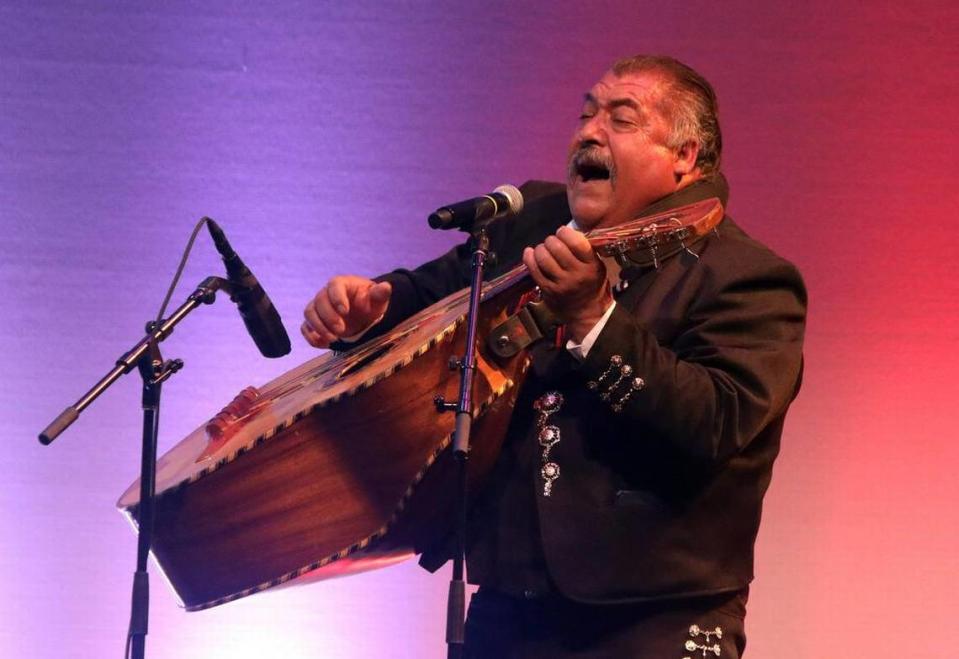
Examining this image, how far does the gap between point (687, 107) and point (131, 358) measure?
3.70 ft

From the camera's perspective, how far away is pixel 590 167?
8.16ft

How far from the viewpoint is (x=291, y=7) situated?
370cm

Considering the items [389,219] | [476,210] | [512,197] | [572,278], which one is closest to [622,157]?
[512,197]

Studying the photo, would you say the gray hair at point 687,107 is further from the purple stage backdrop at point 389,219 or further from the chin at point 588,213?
the purple stage backdrop at point 389,219

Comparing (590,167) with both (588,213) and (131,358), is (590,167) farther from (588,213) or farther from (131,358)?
(131,358)

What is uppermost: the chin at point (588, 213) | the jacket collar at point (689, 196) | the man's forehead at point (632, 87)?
the man's forehead at point (632, 87)

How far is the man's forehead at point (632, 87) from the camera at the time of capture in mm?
2496

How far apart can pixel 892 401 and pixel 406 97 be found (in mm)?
1554

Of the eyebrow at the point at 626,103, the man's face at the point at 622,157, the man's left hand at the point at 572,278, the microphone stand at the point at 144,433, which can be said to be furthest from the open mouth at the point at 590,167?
the microphone stand at the point at 144,433

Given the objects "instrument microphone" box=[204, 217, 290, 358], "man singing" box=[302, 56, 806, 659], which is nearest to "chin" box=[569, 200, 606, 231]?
"man singing" box=[302, 56, 806, 659]

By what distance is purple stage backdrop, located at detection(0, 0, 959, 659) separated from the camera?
11.4ft

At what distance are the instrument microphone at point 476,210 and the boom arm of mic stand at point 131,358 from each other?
49cm

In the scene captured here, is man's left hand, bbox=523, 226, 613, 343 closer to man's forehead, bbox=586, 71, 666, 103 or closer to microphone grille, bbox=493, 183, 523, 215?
microphone grille, bbox=493, 183, 523, 215

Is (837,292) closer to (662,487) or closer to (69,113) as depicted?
(662,487)
